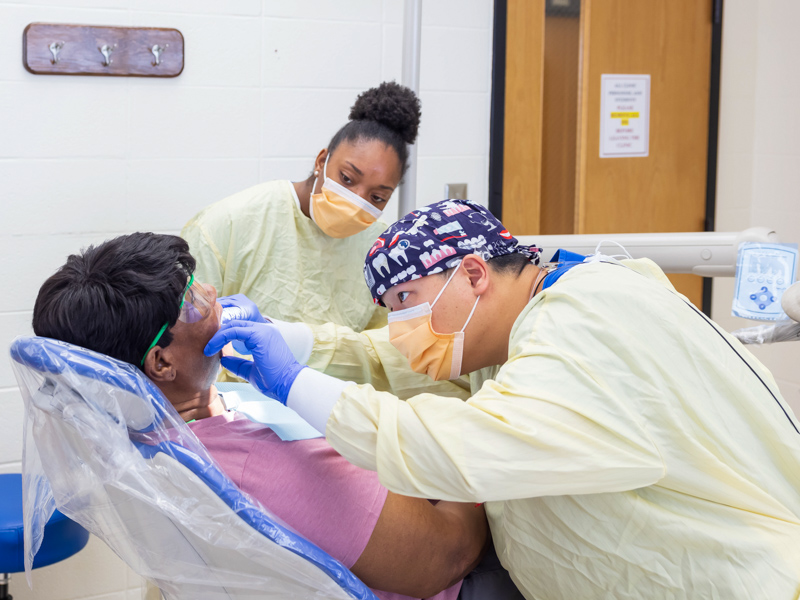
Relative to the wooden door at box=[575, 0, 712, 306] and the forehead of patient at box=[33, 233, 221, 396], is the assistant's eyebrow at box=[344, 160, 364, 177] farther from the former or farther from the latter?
the wooden door at box=[575, 0, 712, 306]

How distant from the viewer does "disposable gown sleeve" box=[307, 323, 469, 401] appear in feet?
5.25

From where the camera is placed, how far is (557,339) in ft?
3.22

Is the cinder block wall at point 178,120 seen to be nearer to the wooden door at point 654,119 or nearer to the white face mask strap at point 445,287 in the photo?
the wooden door at point 654,119

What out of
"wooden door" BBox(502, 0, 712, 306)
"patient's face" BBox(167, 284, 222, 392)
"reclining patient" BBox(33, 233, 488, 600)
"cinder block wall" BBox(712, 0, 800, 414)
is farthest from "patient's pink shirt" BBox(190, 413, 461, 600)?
"cinder block wall" BBox(712, 0, 800, 414)

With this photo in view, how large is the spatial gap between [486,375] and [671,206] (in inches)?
76.1

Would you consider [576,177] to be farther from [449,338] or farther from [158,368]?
[158,368]

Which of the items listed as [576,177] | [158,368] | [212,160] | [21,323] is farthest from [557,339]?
[576,177]

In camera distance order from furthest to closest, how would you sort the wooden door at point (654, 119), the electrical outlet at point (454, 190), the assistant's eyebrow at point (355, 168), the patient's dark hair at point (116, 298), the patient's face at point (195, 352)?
1. the wooden door at point (654, 119)
2. the electrical outlet at point (454, 190)
3. the assistant's eyebrow at point (355, 168)
4. the patient's face at point (195, 352)
5. the patient's dark hair at point (116, 298)

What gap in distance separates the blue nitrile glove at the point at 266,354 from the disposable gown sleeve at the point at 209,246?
2.43 feet

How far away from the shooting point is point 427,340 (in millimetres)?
1278

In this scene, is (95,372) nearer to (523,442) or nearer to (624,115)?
(523,442)

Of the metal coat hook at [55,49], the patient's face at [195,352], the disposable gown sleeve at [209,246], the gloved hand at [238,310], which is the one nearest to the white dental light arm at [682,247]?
the gloved hand at [238,310]

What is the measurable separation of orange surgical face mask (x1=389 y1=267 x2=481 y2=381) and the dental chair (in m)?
0.40

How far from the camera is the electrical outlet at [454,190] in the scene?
8.74 ft
